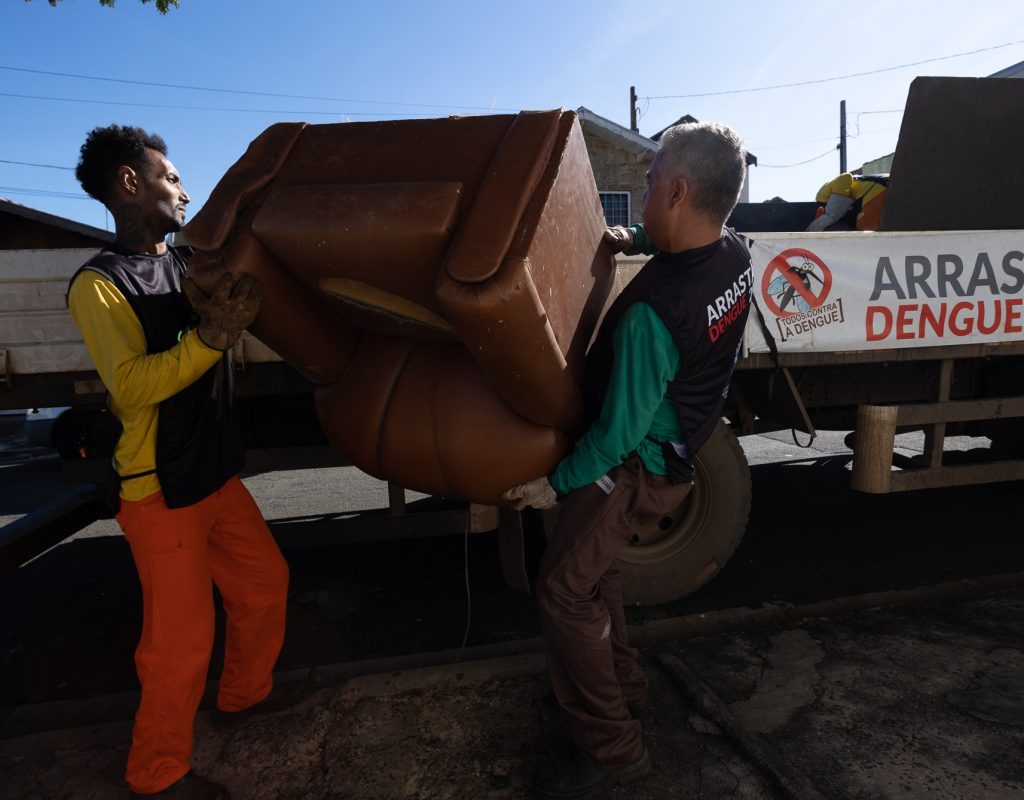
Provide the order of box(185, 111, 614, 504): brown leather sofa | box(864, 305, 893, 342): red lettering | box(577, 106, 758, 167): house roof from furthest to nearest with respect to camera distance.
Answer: box(577, 106, 758, 167): house roof → box(864, 305, 893, 342): red lettering → box(185, 111, 614, 504): brown leather sofa

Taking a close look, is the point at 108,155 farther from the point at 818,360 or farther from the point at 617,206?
the point at 617,206

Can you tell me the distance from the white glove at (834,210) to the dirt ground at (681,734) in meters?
3.67

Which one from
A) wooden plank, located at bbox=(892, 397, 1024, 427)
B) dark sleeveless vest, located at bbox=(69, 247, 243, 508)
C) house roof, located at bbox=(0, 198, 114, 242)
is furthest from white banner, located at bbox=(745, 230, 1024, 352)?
house roof, located at bbox=(0, 198, 114, 242)

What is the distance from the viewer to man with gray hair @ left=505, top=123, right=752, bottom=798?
1.81 metres

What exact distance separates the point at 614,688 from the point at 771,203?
571 cm

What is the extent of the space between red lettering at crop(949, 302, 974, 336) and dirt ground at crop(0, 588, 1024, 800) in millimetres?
1470

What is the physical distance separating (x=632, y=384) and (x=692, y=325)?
0.77 ft

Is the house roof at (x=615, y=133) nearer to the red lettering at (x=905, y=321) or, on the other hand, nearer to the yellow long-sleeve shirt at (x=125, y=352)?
Result: the red lettering at (x=905, y=321)

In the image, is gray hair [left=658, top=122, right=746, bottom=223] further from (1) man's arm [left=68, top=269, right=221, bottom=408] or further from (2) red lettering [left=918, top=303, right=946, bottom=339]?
(2) red lettering [left=918, top=303, right=946, bottom=339]

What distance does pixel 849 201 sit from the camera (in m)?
5.53

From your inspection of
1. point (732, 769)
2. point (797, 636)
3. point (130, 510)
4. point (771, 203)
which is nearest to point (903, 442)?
point (771, 203)

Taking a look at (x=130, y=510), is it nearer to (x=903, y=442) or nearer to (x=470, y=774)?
(x=470, y=774)

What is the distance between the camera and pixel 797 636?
2.93 meters

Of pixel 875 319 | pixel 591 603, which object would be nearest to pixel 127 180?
pixel 591 603
